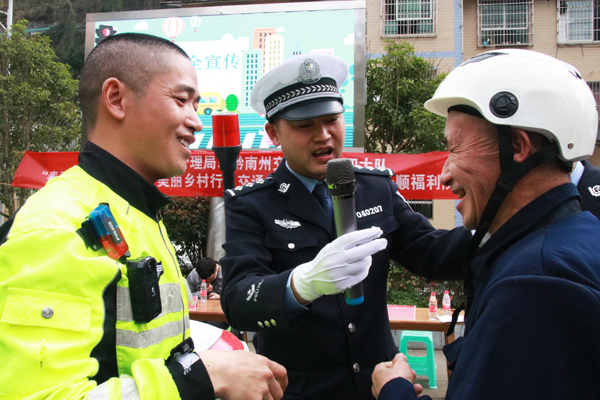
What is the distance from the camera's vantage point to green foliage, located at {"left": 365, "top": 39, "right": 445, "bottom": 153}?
10.9m

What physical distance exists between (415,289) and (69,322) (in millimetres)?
7976

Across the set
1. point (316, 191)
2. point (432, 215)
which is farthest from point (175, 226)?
point (316, 191)

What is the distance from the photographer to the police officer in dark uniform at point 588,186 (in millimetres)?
2822

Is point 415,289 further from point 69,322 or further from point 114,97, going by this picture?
point 69,322

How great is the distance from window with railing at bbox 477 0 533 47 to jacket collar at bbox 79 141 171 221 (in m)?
16.2

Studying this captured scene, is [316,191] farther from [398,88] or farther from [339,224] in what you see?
[398,88]

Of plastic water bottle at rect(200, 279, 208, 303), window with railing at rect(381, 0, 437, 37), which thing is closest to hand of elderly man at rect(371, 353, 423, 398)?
plastic water bottle at rect(200, 279, 208, 303)

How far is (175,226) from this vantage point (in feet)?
34.8

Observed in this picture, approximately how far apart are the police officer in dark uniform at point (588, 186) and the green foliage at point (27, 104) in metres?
12.3

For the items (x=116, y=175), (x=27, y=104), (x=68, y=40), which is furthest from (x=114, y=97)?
(x=68, y=40)

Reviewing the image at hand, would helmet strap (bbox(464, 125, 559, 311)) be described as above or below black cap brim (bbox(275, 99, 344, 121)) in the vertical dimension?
below

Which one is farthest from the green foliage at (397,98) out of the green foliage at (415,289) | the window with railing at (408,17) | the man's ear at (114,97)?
the man's ear at (114,97)

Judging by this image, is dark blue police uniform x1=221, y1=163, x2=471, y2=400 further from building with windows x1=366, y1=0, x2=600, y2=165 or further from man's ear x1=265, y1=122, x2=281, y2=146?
building with windows x1=366, y1=0, x2=600, y2=165

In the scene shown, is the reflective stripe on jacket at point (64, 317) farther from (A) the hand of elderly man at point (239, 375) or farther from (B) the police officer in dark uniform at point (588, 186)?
(B) the police officer in dark uniform at point (588, 186)
